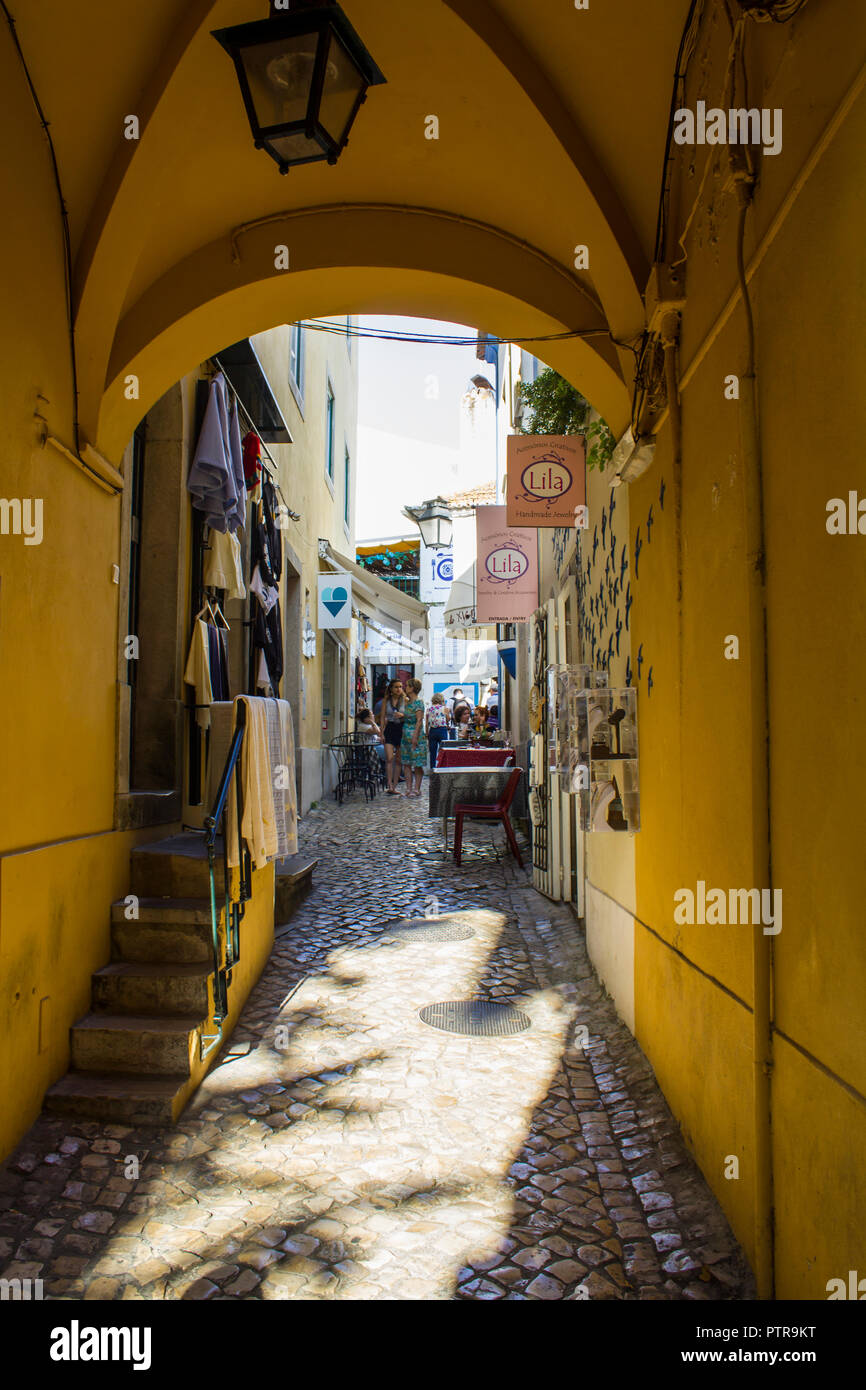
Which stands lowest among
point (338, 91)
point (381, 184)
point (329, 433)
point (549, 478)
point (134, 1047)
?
point (134, 1047)

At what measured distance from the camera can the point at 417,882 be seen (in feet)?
27.9

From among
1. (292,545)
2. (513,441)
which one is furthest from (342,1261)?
(292,545)

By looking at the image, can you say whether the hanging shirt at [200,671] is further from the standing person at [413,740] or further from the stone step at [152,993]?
the standing person at [413,740]

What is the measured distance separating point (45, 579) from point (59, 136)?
6.36 ft

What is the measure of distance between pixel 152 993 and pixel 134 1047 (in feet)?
1.11

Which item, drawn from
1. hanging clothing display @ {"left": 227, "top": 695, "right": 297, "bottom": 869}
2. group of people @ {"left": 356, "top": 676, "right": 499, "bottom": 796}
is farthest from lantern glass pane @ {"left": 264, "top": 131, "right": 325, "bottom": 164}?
group of people @ {"left": 356, "top": 676, "right": 499, "bottom": 796}

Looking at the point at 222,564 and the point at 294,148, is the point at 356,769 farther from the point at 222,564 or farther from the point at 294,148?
the point at 294,148

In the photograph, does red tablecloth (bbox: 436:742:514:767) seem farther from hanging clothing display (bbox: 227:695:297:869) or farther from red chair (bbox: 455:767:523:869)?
hanging clothing display (bbox: 227:695:297:869)

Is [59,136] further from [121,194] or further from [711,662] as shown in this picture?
[711,662]

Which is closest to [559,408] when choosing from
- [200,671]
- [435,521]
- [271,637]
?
[200,671]

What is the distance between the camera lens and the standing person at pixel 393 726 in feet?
53.4

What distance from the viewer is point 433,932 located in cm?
670

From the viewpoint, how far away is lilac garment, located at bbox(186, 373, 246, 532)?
6250 mm

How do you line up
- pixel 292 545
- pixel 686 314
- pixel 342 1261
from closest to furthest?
pixel 342 1261, pixel 686 314, pixel 292 545
